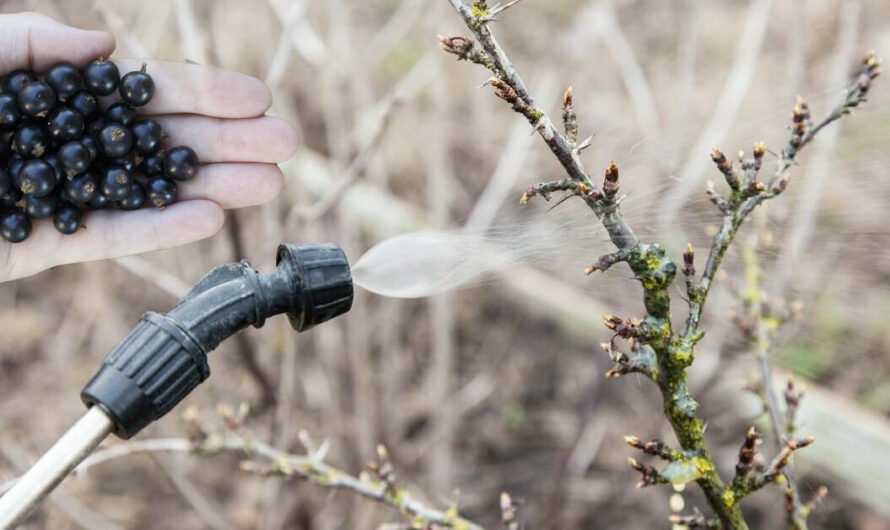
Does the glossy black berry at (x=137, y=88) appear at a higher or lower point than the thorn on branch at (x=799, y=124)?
lower

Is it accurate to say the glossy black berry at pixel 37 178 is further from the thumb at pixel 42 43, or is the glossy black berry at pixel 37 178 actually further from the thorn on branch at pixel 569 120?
the thorn on branch at pixel 569 120

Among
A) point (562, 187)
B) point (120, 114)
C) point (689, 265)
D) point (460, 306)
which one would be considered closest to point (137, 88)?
point (120, 114)

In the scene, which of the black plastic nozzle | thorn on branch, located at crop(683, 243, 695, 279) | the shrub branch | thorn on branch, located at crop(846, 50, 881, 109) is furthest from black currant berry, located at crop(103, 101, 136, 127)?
thorn on branch, located at crop(846, 50, 881, 109)

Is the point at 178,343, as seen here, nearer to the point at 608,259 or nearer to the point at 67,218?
the point at 608,259

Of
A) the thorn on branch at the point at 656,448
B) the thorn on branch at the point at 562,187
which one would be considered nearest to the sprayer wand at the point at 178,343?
the thorn on branch at the point at 562,187

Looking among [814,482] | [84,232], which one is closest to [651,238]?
[84,232]
